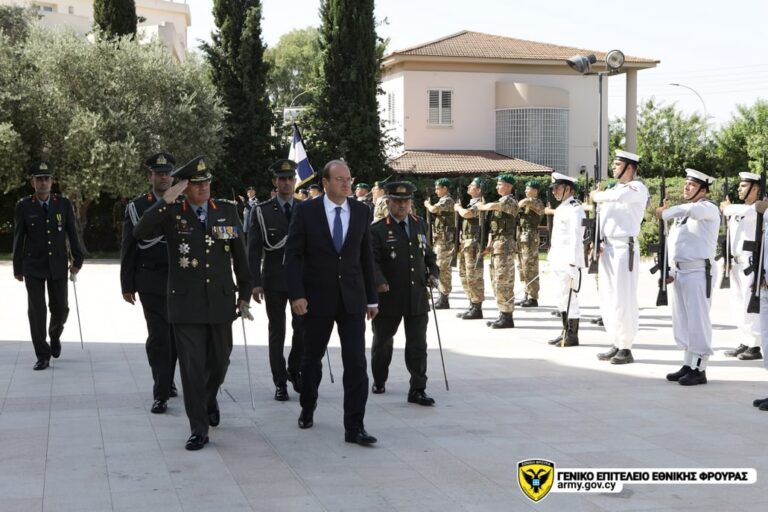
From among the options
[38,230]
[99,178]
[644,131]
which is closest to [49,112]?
[99,178]

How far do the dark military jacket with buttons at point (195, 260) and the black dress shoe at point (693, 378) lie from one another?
181 inches

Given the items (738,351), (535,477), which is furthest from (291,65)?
(535,477)

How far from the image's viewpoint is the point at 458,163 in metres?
43.5

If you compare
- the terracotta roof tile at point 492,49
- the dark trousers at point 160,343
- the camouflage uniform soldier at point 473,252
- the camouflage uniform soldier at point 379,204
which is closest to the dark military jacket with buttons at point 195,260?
the dark trousers at point 160,343

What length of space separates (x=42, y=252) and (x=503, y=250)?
252 inches

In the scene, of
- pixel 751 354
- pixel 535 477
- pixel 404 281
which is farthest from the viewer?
pixel 751 354

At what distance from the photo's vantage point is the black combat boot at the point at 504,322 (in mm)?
13648

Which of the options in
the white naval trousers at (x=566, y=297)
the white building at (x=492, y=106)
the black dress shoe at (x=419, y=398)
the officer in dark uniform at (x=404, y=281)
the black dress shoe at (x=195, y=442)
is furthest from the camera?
the white building at (x=492, y=106)

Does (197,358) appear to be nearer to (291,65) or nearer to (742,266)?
(742,266)

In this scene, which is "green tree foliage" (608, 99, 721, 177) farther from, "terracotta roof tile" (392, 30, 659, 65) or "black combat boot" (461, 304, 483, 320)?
"black combat boot" (461, 304, 483, 320)

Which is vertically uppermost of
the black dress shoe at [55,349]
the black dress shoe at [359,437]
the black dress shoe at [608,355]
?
the black dress shoe at [359,437]

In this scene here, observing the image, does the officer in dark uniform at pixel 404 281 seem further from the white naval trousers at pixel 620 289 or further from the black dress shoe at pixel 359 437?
the white naval trousers at pixel 620 289

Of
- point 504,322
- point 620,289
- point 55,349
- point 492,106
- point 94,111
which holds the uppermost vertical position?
point 492,106

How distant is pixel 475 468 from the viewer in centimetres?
632
